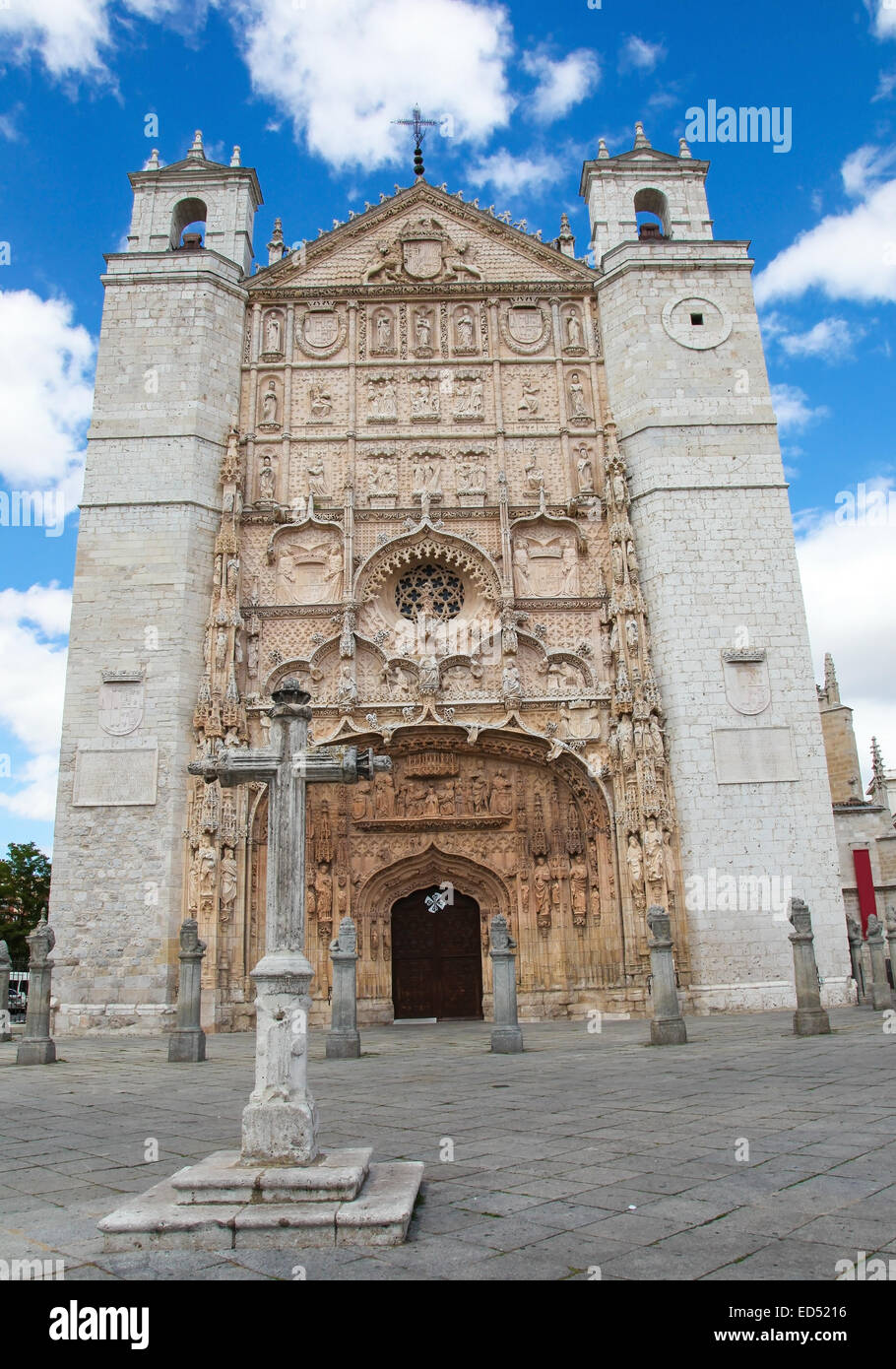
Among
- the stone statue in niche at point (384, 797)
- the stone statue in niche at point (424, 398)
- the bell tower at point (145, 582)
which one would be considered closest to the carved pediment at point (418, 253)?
the bell tower at point (145, 582)

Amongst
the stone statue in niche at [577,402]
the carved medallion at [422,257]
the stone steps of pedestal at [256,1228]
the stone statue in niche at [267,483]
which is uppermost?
the carved medallion at [422,257]

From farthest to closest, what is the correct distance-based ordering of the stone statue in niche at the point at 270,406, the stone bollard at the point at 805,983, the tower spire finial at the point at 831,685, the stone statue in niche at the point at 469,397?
1. the tower spire finial at the point at 831,685
2. the stone statue in niche at the point at 469,397
3. the stone statue in niche at the point at 270,406
4. the stone bollard at the point at 805,983

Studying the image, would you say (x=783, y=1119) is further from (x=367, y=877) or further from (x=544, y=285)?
(x=544, y=285)

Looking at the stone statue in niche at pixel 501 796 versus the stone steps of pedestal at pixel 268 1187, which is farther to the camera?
the stone statue in niche at pixel 501 796

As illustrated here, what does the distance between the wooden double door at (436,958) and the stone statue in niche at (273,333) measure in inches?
459

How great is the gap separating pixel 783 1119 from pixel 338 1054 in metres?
6.74

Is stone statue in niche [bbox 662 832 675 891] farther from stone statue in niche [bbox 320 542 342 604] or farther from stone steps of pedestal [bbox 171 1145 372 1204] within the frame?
stone steps of pedestal [bbox 171 1145 372 1204]

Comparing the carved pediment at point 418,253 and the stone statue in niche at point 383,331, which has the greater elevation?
the carved pediment at point 418,253

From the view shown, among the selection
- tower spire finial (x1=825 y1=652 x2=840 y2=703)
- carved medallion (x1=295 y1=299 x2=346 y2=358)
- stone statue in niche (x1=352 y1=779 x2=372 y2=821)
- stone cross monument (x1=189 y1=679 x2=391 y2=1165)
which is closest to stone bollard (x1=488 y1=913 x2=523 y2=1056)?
stone statue in niche (x1=352 y1=779 x2=372 y2=821)

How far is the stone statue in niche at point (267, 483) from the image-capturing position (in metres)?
18.3

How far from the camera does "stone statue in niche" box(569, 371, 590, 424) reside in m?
19.1

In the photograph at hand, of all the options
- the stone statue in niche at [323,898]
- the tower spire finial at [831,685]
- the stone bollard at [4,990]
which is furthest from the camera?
the tower spire finial at [831,685]

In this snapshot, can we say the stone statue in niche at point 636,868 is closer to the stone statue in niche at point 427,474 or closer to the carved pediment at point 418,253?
the stone statue in niche at point 427,474
